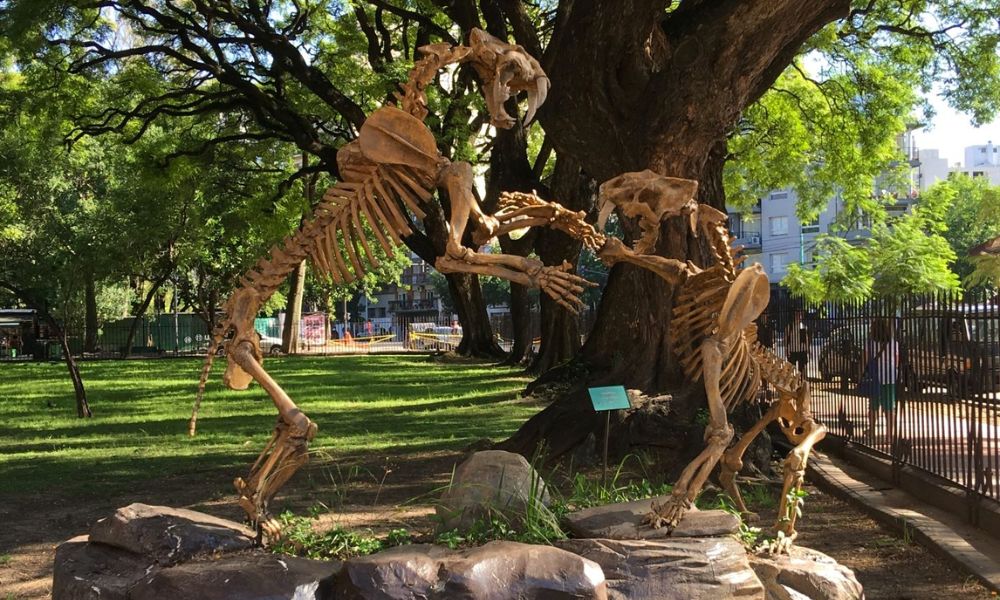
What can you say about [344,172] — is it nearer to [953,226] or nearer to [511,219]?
[511,219]

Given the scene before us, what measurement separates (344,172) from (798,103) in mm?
17340

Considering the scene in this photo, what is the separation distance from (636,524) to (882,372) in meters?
6.07

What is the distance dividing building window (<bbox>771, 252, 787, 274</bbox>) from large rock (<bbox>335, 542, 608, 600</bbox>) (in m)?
60.5

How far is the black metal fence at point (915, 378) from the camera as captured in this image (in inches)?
305

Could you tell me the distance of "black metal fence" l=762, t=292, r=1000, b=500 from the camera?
7.76 meters

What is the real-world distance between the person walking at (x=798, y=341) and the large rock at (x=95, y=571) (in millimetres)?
9789

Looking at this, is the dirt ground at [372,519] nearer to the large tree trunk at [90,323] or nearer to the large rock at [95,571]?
the large rock at [95,571]

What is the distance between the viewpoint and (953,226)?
51.8m

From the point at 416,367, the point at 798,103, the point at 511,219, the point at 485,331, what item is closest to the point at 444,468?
the point at 511,219

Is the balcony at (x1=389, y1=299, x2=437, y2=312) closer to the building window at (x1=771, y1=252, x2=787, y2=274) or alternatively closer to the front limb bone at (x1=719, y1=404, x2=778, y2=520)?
the building window at (x1=771, y1=252, x2=787, y2=274)

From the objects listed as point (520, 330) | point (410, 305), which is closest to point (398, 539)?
point (520, 330)

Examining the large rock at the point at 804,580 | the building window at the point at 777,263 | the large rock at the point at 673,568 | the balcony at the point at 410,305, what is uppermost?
the building window at the point at 777,263

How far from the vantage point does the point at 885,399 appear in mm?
10211

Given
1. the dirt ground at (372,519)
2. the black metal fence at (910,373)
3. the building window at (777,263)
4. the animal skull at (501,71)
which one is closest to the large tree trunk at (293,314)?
the black metal fence at (910,373)
